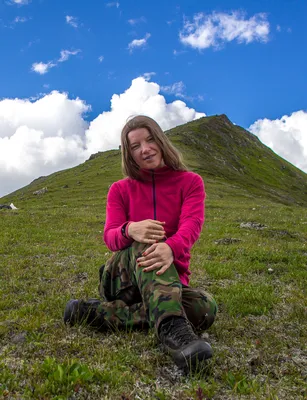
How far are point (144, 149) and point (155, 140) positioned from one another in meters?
0.24

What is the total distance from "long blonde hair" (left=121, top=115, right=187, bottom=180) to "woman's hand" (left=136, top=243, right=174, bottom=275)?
1.52 meters

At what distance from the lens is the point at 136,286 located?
5.12 metres

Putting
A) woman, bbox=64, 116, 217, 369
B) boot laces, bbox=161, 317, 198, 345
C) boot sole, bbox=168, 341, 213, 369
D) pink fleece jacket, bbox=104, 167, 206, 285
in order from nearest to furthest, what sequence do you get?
1. boot sole, bbox=168, 341, 213, 369
2. boot laces, bbox=161, 317, 198, 345
3. woman, bbox=64, 116, 217, 369
4. pink fleece jacket, bbox=104, 167, 206, 285

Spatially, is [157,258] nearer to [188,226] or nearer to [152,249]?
[152,249]

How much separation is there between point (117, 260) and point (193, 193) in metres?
1.54

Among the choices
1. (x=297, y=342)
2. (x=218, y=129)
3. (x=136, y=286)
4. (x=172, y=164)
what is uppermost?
(x=218, y=129)

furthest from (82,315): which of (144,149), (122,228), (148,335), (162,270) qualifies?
(144,149)

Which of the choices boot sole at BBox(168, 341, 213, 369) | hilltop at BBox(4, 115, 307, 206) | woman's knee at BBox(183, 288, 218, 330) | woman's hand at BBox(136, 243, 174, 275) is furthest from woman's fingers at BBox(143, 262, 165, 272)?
hilltop at BBox(4, 115, 307, 206)

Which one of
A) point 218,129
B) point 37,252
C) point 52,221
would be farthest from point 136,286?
point 218,129

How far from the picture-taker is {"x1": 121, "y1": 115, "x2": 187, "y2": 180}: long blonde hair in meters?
5.48

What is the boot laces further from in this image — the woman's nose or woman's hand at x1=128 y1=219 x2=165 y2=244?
the woman's nose

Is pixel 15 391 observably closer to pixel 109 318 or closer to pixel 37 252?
pixel 109 318

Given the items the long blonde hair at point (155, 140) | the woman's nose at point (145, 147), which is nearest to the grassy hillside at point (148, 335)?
the long blonde hair at point (155, 140)

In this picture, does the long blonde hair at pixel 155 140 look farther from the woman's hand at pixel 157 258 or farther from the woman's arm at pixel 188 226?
the woman's hand at pixel 157 258
